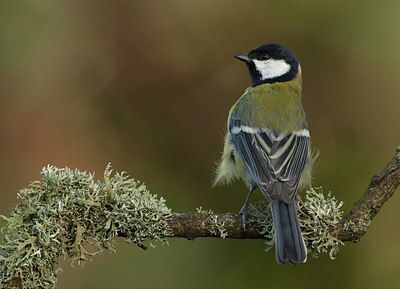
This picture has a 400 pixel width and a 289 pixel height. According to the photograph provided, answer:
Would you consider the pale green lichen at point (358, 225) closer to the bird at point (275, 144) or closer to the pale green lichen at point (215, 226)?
the bird at point (275, 144)

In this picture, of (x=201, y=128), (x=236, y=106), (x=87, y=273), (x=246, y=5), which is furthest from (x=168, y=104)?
(x=87, y=273)

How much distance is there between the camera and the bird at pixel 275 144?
92.5 inches

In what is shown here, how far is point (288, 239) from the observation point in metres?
2.28

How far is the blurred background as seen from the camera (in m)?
3.21

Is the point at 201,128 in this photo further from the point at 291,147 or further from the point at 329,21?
the point at 329,21

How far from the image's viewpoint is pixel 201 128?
351 cm

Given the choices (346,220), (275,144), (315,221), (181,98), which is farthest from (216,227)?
(181,98)

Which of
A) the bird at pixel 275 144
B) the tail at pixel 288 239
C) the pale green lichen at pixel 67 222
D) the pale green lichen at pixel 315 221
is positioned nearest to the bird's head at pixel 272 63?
the bird at pixel 275 144

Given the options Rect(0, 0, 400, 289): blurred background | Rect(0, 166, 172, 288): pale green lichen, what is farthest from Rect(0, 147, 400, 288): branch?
Rect(0, 0, 400, 289): blurred background

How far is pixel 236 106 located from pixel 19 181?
1237mm

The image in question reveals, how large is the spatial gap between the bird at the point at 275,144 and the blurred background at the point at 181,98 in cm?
27

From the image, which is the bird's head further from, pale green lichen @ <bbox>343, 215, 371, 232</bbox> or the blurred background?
pale green lichen @ <bbox>343, 215, 371, 232</bbox>

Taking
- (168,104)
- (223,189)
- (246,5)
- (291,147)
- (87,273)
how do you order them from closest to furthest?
(291,147) → (87,273) → (223,189) → (168,104) → (246,5)

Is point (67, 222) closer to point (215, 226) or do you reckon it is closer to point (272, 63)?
point (215, 226)
